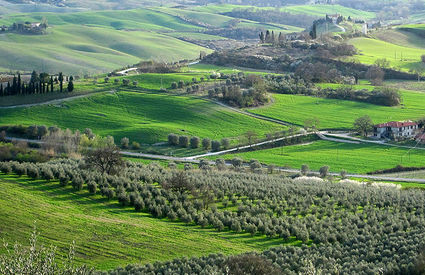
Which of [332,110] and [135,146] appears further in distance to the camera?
[332,110]

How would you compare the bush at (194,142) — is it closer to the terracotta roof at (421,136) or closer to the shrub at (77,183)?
the terracotta roof at (421,136)

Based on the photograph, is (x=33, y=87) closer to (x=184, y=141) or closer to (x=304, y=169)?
(x=184, y=141)

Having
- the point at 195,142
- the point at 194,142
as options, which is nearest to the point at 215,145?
the point at 195,142

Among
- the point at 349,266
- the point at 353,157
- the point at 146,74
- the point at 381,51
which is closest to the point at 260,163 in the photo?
the point at 353,157

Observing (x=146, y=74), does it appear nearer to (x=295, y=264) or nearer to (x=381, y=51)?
(x=381, y=51)

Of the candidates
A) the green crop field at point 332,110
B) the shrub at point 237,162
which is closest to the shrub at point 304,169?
the shrub at point 237,162

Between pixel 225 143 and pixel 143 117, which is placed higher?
pixel 143 117
